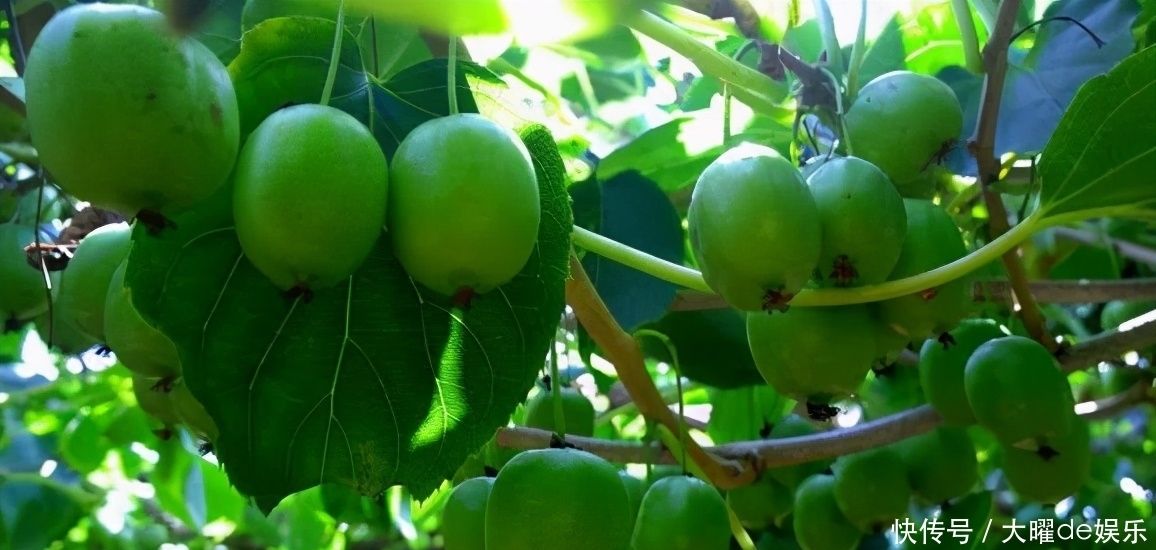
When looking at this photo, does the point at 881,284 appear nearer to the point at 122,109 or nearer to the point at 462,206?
the point at 462,206

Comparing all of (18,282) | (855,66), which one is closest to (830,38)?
(855,66)

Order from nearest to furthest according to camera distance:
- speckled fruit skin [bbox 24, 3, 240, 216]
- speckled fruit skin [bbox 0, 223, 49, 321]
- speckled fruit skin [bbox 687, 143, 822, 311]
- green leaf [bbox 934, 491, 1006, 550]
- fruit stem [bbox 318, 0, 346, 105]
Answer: speckled fruit skin [bbox 24, 3, 240, 216], fruit stem [bbox 318, 0, 346, 105], speckled fruit skin [bbox 687, 143, 822, 311], speckled fruit skin [bbox 0, 223, 49, 321], green leaf [bbox 934, 491, 1006, 550]

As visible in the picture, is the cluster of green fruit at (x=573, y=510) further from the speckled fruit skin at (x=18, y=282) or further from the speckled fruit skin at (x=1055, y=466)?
the speckled fruit skin at (x=18, y=282)

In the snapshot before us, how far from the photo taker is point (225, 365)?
0.91m

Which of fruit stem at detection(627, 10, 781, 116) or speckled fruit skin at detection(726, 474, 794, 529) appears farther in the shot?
speckled fruit skin at detection(726, 474, 794, 529)

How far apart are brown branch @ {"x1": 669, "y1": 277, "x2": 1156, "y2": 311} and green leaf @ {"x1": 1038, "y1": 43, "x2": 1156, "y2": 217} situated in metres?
0.48

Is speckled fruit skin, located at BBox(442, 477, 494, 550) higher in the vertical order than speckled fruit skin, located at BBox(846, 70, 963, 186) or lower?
lower

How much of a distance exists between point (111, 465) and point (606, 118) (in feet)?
5.53

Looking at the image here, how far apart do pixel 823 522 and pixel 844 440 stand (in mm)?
153

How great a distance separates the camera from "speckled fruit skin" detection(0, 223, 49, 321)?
157 cm

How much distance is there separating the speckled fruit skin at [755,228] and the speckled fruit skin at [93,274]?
68 cm

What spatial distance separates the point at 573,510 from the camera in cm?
98

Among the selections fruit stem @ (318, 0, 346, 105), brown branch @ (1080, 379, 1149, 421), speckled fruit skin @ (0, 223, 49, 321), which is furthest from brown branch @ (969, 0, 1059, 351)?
speckled fruit skin @ (0, 223, 49, 321)

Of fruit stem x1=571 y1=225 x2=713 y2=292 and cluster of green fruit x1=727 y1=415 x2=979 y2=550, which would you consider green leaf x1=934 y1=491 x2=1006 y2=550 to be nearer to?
cluster of green fruit x1=727 y1=415 x2=979 y2=550
